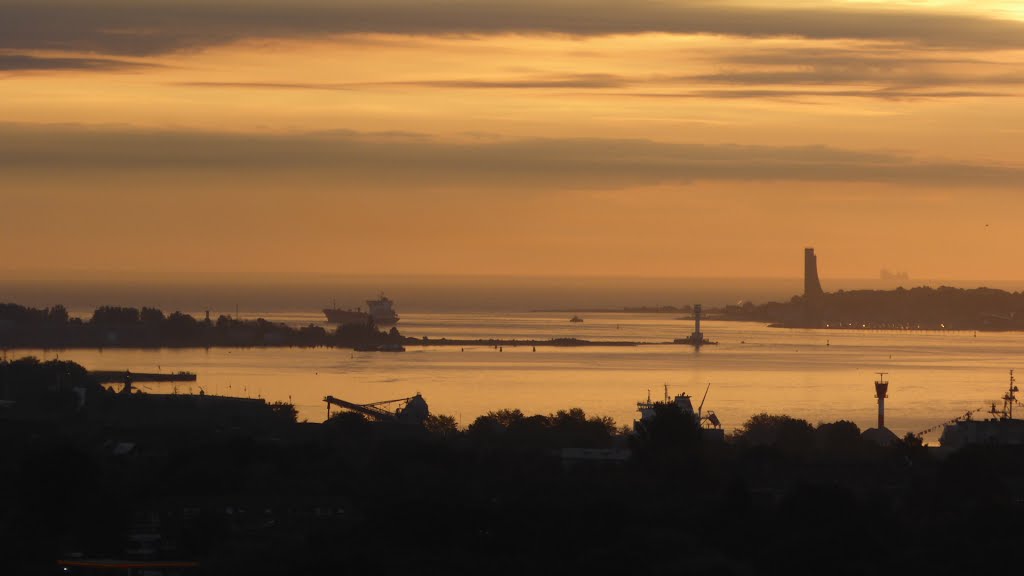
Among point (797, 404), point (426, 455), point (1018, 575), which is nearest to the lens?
point (1018, 575)

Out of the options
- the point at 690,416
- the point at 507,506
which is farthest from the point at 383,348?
the point at 507,506

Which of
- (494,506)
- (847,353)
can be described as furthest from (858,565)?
(847,353)

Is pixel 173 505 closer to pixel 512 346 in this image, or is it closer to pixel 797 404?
pixel 797 404

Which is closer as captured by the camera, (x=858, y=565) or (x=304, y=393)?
(x=858, y=565)

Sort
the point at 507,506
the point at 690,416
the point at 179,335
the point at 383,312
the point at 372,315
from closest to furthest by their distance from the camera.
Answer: the point at 507,506 < the point at 690,416 < the point at 179,335 < the point at 372,315 < the point at 383,312

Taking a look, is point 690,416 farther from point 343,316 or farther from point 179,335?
point 343,316

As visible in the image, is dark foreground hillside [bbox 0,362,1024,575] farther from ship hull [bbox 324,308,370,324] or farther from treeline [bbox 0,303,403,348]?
ship hull [bbox 324,308,370,324]

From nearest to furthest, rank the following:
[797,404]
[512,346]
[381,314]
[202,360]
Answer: [797,404] < [202,360] < [512,346] < [381,314]
